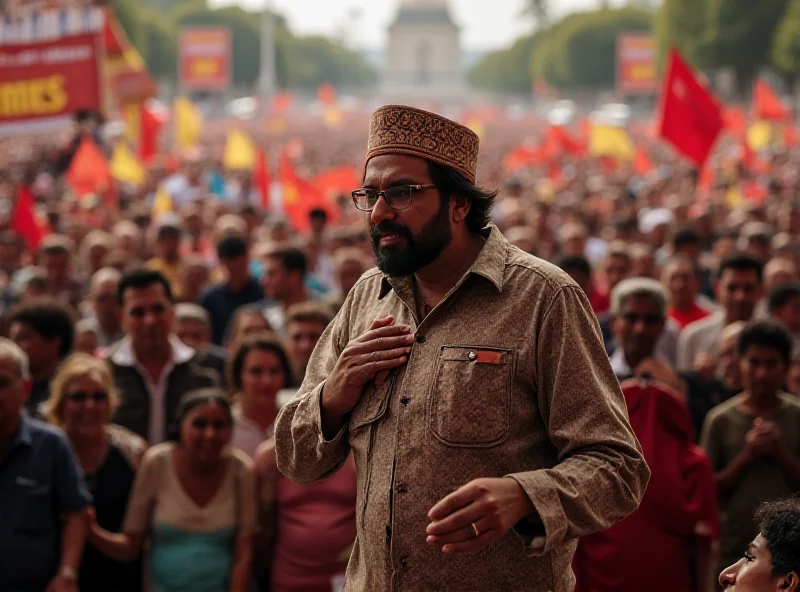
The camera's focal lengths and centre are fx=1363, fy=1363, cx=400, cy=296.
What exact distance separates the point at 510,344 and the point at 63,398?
306cm

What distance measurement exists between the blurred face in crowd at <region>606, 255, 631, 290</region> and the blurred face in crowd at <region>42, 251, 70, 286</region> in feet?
11.8

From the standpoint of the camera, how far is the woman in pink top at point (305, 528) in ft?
16.9

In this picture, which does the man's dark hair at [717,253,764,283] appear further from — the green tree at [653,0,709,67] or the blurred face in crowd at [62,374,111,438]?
the green tree at [653,0,709,67]

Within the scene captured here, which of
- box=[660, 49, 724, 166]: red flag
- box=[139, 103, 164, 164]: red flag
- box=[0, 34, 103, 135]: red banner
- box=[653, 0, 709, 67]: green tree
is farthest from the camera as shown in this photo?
box=[653, 0, 709, 67]: green tree

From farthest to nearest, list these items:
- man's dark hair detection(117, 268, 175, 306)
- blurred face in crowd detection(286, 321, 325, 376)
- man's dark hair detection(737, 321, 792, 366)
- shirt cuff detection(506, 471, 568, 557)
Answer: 1. blurred face in crowd detection(286, 321, 325, 376)
2. man's dark hair detection(117, 268, 175, 306)
3. man's dark hair detection(737, 321, 792, 366)
4. shirt cuff detection(506, 471, 568, 557)

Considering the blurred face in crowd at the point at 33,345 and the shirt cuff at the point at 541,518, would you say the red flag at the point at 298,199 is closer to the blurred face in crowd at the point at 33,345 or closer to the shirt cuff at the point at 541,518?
the blurred face in crowd at the point at 33,345

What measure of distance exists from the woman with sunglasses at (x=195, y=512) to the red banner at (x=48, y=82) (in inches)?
202

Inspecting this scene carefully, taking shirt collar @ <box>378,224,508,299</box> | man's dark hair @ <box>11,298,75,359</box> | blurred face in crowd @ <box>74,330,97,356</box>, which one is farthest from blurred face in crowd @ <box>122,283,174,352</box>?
shirt collar @ <box>378,224,508,299</box>

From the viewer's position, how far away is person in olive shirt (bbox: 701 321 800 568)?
504 cm

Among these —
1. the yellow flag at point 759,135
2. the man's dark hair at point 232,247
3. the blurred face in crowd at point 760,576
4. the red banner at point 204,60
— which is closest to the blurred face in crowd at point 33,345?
the man's dark hair at point 232,247

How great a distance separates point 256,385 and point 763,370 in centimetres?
211

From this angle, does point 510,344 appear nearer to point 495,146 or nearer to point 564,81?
point 495,146

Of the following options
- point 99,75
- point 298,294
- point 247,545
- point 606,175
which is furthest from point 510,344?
point 606,175

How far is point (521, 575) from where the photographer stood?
8.65ft
